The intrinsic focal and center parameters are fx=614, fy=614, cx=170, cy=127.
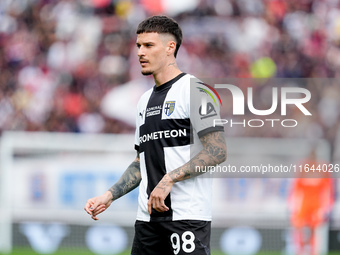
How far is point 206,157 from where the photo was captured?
3.57 m

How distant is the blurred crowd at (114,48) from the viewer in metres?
11.4

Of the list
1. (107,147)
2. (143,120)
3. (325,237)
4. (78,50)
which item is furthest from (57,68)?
(143,120)

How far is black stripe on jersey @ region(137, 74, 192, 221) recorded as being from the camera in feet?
12.3

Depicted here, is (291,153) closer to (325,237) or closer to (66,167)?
(325,237)

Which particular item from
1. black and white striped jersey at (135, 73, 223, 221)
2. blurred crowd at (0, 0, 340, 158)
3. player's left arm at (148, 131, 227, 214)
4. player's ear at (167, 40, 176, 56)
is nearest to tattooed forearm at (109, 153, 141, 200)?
black and white striped jersey at (135, 73, 223, 221)

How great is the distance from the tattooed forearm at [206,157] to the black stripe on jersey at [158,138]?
6.6 inches

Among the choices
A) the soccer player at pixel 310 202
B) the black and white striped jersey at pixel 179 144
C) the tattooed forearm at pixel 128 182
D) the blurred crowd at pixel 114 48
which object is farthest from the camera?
the blurred crowd at pixel 114 48

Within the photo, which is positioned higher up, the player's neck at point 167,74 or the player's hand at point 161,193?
the player's neck at point 167,74

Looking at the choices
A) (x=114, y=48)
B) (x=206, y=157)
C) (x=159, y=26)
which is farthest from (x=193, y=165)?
(x=114, y=48)

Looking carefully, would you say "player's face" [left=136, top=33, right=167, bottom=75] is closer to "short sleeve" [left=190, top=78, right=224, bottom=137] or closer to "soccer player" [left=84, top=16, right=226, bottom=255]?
"soccer player" [left=84, top=16, right=226, bottom=255]

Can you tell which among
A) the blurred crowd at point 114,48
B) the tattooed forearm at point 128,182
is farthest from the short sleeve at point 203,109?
the blurred crowd at point 114,48

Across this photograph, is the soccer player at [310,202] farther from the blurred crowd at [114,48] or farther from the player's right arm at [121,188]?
the player's right arm at [121,188]

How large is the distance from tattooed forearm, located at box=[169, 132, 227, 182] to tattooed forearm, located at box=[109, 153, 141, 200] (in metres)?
0.58

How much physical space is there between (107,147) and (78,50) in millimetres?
3563
